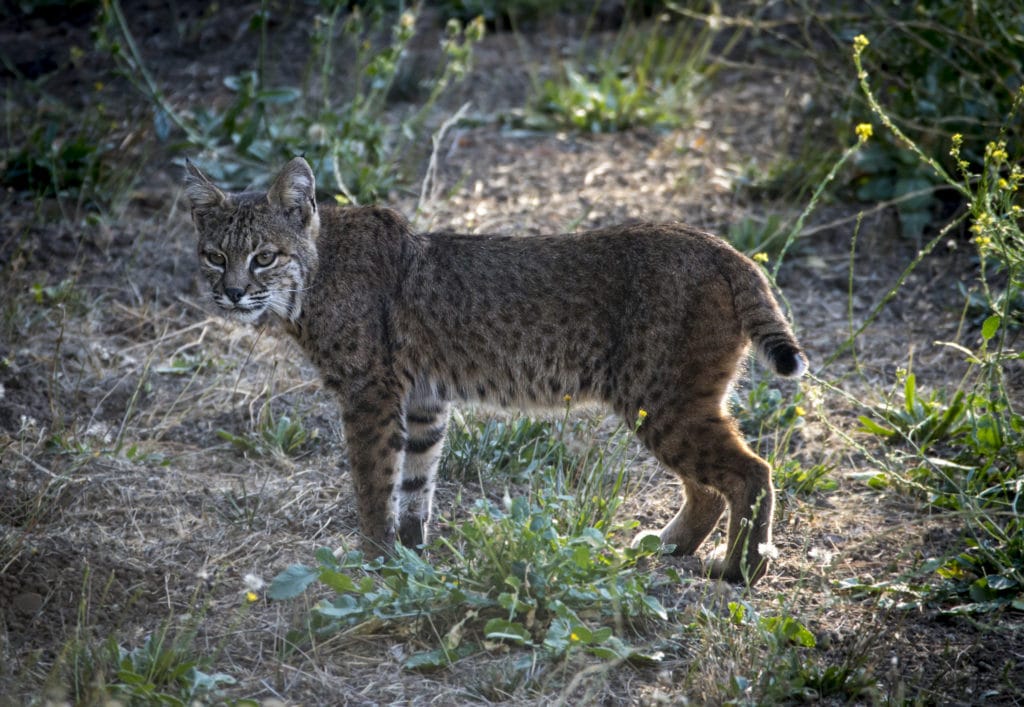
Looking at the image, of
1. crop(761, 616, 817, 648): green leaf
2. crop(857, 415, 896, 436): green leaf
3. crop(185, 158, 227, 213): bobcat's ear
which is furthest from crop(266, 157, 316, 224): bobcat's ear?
crop(857, 415, 896, 436): green leaf

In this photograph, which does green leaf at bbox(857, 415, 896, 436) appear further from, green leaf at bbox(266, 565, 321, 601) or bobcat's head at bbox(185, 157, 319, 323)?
green leaf at bbox(266, 565, 321, 601)

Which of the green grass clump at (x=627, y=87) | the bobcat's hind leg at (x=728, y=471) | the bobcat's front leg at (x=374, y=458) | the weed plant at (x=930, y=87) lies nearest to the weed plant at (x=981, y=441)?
the bobcat's hind leg at (x=728, y=471)

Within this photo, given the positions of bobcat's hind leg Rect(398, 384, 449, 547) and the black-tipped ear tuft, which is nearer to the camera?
the black-tipped ear tuft

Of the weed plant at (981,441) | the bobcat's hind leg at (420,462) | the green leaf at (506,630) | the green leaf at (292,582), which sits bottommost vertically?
the bobcat's hind leg at (420,462)

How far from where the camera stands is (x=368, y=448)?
4664 millimetres

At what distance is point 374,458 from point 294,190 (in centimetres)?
115

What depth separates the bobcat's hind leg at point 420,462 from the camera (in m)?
4.98

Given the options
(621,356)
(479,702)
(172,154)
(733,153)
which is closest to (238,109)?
(172,154)

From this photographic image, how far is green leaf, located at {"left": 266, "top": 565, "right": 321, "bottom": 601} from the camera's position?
12.8ft

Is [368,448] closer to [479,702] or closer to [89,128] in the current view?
[479,702]

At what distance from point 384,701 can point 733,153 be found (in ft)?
18.1

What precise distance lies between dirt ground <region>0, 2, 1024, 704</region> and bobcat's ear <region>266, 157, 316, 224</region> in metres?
0.98

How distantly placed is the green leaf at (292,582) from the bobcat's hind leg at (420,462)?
0.98 metres

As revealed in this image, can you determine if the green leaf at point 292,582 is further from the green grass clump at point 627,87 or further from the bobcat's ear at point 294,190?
the green grass clump at point 627,87
